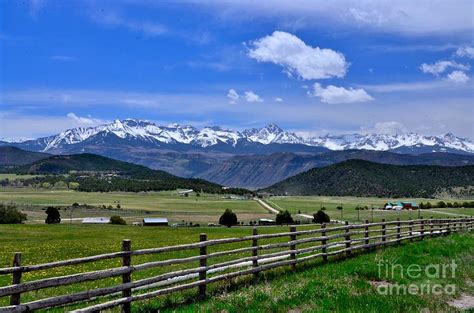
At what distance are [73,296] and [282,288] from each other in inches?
252

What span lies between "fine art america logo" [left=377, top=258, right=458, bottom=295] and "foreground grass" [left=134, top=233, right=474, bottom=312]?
0.34 feet

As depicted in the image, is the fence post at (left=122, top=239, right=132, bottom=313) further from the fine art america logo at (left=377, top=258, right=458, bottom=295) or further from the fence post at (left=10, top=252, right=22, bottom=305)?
the fine art america logo at (left=377, top=258, right=458, bottom=295)

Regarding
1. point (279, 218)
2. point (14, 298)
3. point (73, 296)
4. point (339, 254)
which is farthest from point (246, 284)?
point (279, 218)

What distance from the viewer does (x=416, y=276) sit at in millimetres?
17594

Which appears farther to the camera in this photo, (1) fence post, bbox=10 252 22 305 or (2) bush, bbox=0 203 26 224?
(2) bush, bbox=0 203 26 224

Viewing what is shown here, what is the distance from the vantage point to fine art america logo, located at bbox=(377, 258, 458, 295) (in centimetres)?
1510

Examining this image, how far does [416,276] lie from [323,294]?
5.05 metres

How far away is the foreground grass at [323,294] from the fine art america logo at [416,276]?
10 cm

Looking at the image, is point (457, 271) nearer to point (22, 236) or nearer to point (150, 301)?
point (150, 301)

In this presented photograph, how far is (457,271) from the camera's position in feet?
61.7

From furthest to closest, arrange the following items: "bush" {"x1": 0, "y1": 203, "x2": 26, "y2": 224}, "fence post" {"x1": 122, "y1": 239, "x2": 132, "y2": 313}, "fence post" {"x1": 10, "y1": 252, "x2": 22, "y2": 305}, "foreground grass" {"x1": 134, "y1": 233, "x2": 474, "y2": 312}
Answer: "bush" {"x1": 0, "y1": 203, "x2": 26, "y2": 224} → "foreground grass" {"x1": 134, "y1": 233, "x2": 474, "y2": 312} → "fence post" {"x1": 122, "y1": 239, "x2": 132, "y2": 313} → "fence post" {"x1": 10, "y1": 252, "x2": 22, "y2": 305}

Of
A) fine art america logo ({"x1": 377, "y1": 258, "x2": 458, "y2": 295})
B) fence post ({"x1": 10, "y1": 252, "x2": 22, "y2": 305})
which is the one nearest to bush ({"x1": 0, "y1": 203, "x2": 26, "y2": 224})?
fine art america logo ({"x1": 377, "y1": 258, "x2": 458, "y2": 295})

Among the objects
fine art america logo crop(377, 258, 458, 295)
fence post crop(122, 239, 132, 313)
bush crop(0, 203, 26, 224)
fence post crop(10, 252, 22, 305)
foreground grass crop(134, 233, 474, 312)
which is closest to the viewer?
fence post crop(10, 252, 22, 305)

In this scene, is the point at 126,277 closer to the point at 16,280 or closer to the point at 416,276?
the point at 16,280
